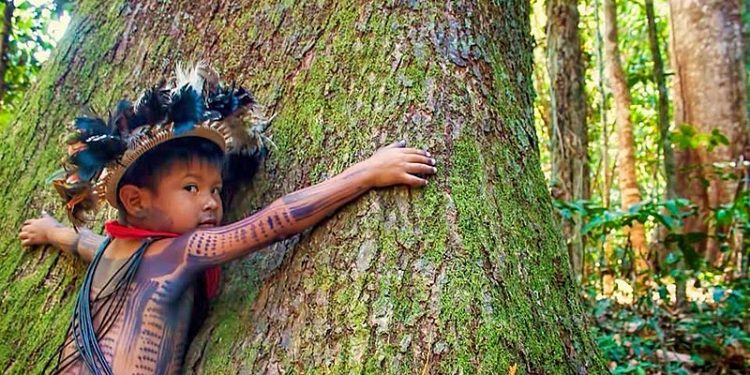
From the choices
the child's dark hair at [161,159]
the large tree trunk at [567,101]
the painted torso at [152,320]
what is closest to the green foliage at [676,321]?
the large tree trunk at [567,101]

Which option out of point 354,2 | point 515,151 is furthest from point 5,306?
point 515,151

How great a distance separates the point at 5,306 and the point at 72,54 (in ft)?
3.97

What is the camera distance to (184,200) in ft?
7.60

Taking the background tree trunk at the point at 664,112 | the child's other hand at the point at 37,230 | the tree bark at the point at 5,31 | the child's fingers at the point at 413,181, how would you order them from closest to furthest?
the child's fingers at the point at 413,181
the child's other hand at the point at 37,230
the tree bark at the point at 5,31
the background tree trunk at the point at 664,112

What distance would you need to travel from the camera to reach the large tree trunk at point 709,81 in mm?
7340

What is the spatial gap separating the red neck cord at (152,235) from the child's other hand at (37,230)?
643 mm

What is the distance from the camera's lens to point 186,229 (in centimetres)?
232

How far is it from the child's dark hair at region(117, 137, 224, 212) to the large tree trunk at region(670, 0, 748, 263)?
6040mm

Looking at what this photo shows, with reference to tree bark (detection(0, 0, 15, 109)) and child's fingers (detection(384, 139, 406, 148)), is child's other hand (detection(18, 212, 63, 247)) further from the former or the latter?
tree bark (detection(0, 0, 15, 109))

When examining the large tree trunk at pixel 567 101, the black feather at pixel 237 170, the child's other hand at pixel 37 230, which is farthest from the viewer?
the large tree trunk at pixel 567 101

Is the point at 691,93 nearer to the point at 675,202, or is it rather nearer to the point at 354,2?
the point at 675,202

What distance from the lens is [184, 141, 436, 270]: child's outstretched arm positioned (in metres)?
2.20

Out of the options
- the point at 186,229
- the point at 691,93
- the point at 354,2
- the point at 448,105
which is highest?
the point at 691,93

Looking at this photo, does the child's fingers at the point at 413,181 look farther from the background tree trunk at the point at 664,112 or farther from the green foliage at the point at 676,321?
the background tree trunk at the point at 664,112
